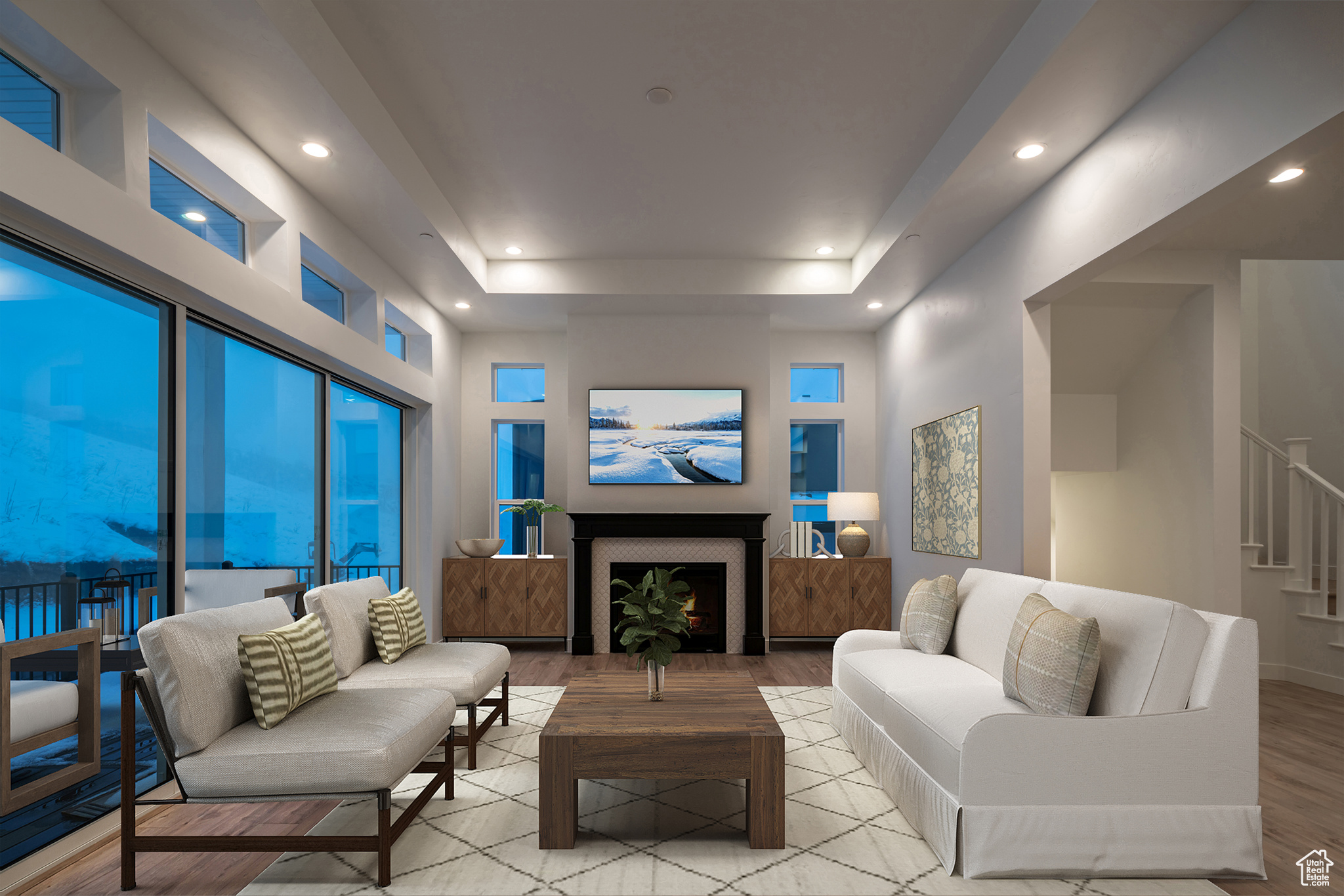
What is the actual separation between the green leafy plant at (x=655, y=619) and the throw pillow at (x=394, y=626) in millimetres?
1252

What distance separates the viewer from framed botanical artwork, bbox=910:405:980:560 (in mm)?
4480

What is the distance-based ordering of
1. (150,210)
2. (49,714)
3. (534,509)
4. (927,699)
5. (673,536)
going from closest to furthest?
(49,714) → (150,210) → (927,699) → (673,536) → (534,509)

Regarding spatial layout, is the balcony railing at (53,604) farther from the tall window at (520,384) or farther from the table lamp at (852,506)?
the table lamp at (852,506)

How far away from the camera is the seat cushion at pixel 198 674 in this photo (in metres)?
2.14

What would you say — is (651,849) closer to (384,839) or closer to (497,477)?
(384,839)

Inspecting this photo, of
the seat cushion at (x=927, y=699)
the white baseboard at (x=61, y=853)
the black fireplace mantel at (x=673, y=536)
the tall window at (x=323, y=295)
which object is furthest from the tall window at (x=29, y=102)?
the black fireplace mantel at (x=673, y=536)

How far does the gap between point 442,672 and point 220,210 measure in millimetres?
2284

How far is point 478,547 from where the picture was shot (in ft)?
20.8

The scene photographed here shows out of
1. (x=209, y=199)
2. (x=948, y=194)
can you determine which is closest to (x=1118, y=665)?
(x=948, y=194)

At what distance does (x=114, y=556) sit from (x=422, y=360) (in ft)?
11.4

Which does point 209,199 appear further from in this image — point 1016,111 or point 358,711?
point 1016,111

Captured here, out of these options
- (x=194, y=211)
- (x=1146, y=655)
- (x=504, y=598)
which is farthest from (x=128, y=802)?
(x=504, y=598)

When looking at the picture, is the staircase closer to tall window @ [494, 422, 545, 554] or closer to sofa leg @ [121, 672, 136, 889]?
tall window @ [494, 422, 545, 554]

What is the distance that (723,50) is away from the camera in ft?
10.1
